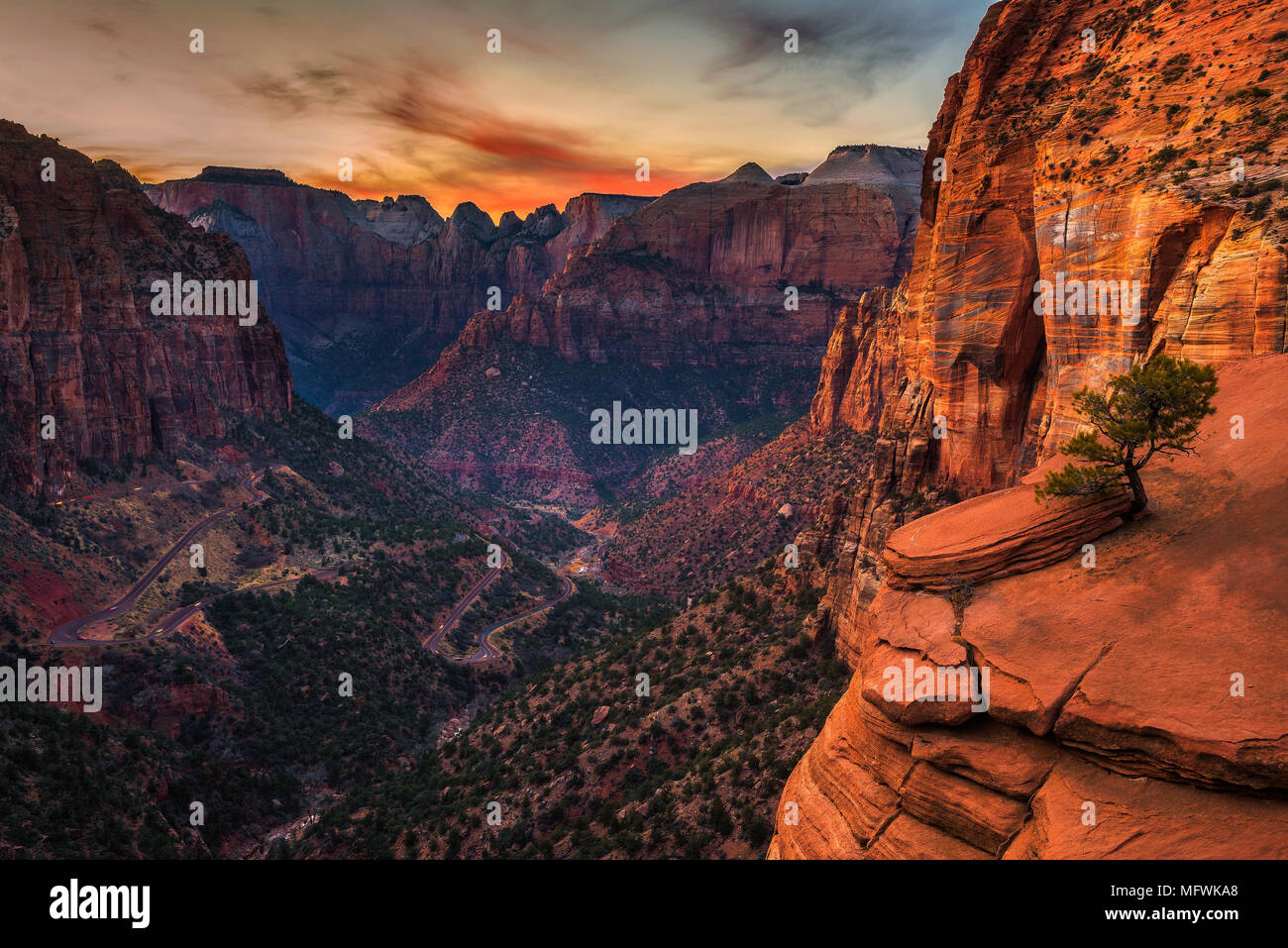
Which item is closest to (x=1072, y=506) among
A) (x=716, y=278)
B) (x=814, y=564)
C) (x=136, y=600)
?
(x=814, y=564)

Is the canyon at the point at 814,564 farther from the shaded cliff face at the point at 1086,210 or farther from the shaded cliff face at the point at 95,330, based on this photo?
the shaded cliff face at the point at 95,330

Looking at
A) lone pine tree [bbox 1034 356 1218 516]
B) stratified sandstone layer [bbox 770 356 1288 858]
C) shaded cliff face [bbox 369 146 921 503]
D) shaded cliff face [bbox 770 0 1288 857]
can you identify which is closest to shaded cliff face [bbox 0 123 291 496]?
shaded cliff face [bbox 369 146 921 503]

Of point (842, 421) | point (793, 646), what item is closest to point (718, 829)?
point (793, 646)

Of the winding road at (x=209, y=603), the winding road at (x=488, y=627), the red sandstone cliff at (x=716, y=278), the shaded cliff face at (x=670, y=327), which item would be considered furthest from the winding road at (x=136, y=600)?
the red sandstone cliff at (x=716, y=278)

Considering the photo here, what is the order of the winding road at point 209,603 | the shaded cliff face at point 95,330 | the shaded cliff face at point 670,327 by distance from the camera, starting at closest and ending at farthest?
the winding road at point 209,603 → the shaded cliff face at point 95,330 → the shaded cliff face at point 670,327

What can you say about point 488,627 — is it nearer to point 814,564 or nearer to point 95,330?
point 814,564

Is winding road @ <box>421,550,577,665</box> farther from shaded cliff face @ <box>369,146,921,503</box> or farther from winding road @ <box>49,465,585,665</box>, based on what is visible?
shaded cliff face @ <box>369,146,921,503</box>

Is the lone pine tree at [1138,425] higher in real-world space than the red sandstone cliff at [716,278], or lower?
lower
